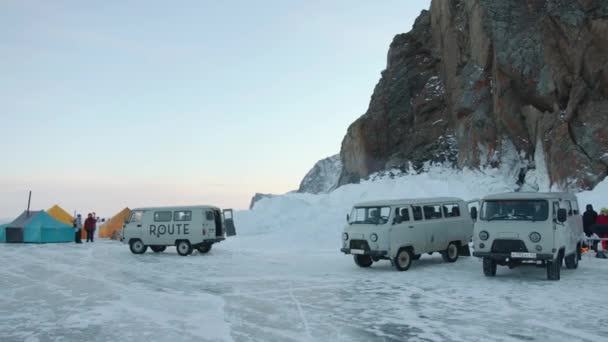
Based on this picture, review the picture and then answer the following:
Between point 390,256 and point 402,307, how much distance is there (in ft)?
19.1

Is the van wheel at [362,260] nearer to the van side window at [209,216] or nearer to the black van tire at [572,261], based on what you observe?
the black van tire at [572,261]

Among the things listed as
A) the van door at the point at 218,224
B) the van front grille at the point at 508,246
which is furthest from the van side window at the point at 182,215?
the van front grille at the point at 508,246

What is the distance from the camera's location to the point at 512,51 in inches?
1512

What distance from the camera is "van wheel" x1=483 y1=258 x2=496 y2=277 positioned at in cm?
1502

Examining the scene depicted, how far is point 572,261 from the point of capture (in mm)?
16641

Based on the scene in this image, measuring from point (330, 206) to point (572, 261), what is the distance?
19.4m

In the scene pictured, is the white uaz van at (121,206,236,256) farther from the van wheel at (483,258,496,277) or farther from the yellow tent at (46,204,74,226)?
the yellow tent at (46,204,74,226)

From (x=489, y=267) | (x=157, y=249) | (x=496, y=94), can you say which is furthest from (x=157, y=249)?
(x=496, y=94)

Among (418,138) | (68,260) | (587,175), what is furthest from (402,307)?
(418,138)

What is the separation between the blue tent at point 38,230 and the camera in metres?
33.3

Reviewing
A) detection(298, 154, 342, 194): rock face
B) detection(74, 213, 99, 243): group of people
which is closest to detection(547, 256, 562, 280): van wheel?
detection(74, 213, 99, 243): group of people

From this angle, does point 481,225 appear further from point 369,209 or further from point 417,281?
point 369,209

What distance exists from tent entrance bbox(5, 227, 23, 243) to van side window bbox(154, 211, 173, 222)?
1434cm

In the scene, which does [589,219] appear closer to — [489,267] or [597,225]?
[597,225]
